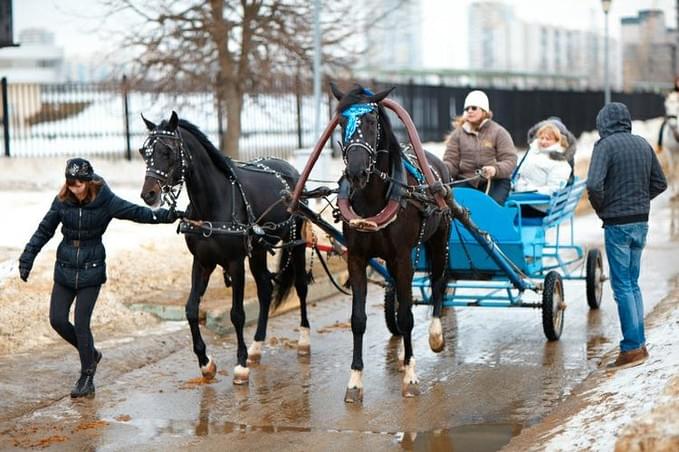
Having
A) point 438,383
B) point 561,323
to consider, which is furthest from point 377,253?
point 561,323

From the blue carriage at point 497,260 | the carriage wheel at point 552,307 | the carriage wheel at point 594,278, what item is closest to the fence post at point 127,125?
the carriage wheel at point 594,278

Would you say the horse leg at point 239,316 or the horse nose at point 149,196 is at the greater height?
the horse nose at point 149,196

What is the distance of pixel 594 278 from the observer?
40.9 feet

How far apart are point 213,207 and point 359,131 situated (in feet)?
5.72

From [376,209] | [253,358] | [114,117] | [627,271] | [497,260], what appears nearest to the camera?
[376,209]

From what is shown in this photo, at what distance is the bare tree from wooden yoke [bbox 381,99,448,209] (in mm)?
12823

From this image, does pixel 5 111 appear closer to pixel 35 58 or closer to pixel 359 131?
pixel 359 131

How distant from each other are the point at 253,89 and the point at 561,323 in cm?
1342

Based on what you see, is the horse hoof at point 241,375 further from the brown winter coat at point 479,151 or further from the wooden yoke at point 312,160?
the brown winter coat at point 479,151

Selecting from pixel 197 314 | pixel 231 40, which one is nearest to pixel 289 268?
pixel 197 314

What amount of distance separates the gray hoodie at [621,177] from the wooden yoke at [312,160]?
2.08 metres

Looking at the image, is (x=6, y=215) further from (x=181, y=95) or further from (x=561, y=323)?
(x=561, y=323)

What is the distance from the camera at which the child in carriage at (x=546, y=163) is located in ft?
40.4

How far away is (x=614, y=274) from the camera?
31.4 ft
